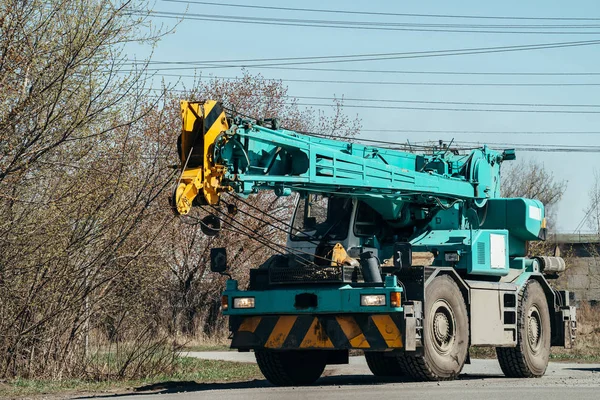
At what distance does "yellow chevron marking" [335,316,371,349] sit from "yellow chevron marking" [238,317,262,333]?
138 cm

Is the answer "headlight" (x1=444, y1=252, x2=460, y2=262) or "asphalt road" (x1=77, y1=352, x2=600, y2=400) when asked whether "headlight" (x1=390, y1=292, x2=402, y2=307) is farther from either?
"headlight" (x1=444, y1=252, x2=460, y2=262)

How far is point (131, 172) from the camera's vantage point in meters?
19.0

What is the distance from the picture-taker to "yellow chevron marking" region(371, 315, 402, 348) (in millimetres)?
15117

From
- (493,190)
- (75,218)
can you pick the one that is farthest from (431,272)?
(75,218)

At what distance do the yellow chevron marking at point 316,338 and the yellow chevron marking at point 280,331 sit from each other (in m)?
0.30

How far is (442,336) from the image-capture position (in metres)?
16.1

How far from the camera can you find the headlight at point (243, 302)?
16188 mm

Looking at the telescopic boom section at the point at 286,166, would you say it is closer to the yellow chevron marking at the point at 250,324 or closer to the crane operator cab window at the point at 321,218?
the crane operator cab window at the point at 321,218

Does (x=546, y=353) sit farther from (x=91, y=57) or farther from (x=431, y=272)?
(x=91, y=57)

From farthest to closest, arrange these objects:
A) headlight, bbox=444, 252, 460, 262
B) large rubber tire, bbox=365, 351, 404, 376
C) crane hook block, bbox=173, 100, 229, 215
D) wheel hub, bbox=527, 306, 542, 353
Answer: large rubber tire, bbox=365, 351, 404, 376 → wheel hub, bbox=527, 306, 542, 353 → headlight, bbox=444, 252, 460, 262 → crane hook block, bbox=173, 100, 229, 215

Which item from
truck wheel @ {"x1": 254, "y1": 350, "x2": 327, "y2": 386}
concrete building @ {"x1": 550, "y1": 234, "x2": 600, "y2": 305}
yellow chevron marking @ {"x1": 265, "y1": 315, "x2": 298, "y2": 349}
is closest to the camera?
yellow chevron marking @ {"x1": 265, "y1": 315, "x2": 298, "y2": 349}

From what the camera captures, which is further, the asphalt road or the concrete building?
the concrete building

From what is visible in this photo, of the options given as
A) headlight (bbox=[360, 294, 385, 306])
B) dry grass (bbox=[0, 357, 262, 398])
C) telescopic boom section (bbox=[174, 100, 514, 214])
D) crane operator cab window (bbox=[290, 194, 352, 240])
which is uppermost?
telescopic boom section (bbox=[174, 100, 514, 214])

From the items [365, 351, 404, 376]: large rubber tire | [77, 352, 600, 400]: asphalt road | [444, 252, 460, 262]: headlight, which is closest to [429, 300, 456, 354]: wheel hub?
[77, 352, 600, 400]: asphalt road
